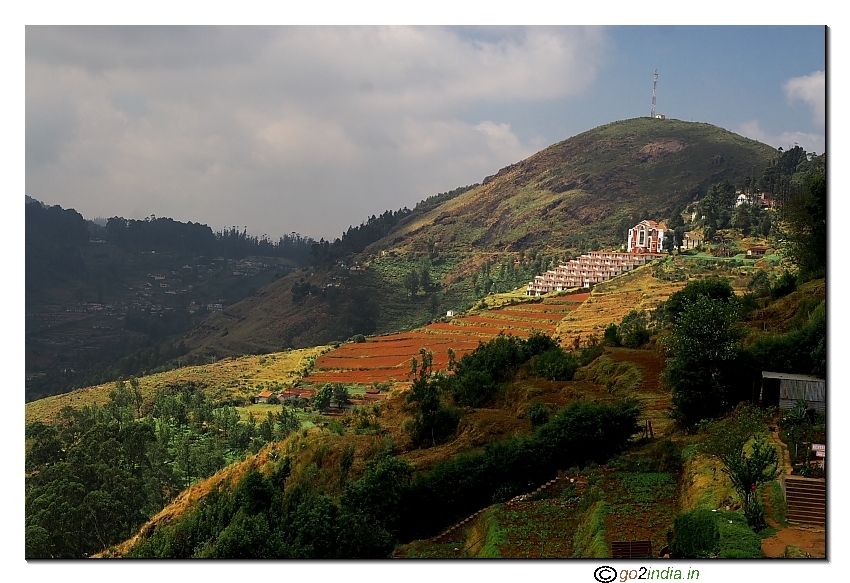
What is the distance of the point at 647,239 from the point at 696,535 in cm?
2401

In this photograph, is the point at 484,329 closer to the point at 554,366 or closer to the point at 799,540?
the point at 554,366

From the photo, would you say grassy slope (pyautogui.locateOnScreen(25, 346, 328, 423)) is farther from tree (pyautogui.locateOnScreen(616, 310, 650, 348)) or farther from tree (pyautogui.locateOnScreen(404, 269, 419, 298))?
tree (pyautogui.locateOnScreen(616, 310, 650, 348))

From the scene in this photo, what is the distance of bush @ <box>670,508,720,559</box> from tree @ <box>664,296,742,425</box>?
297 centimetres

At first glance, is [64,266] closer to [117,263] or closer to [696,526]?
[117,263]

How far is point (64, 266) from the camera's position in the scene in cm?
3478

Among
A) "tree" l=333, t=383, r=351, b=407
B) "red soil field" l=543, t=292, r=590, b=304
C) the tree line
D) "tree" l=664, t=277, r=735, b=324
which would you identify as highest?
"tree" l=664, t=277, r=735, b=324

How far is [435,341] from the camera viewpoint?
2208cm

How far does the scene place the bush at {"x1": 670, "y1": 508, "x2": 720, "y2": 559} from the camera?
568 centimetres

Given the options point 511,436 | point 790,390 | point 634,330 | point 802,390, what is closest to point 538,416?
point 511,436

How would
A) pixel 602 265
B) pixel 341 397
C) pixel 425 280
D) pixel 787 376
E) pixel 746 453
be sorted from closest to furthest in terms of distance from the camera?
pixel 746 453 < pixel 787 376 < pixel 341 397 < pixel 602 265 < pixel 425 280

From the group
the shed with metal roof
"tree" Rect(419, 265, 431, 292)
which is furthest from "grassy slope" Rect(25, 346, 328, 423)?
the shed with metal roof

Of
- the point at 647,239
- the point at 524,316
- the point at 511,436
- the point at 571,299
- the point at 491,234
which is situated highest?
the point at 491,234
